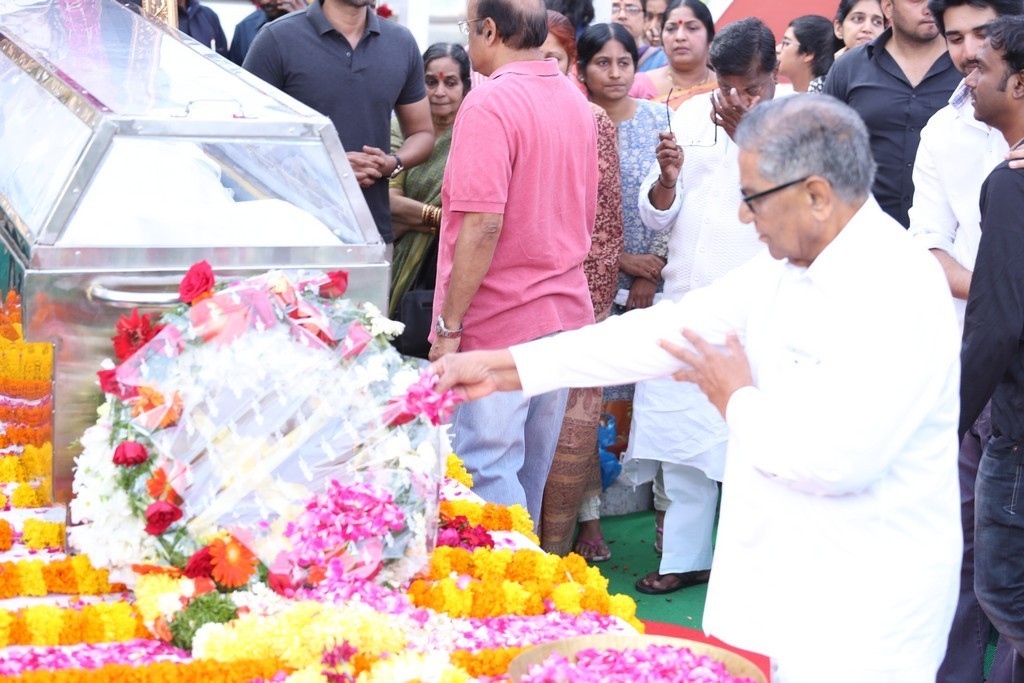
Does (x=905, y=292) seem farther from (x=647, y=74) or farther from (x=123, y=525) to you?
(x=647, y=74)

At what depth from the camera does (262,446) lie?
8.61 ft

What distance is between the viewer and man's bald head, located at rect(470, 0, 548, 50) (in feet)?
12.9

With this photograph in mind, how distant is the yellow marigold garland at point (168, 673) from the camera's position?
2201mm

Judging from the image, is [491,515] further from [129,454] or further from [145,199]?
[145,199]

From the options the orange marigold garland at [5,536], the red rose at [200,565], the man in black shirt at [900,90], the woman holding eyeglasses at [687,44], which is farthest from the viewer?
the woman holding eyeglasses at [687,44]

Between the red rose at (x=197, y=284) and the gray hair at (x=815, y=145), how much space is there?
127cm

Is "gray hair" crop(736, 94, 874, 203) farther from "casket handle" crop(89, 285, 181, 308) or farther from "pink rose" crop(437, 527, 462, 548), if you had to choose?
"casket handle" crop(89, 285, 181, 308)

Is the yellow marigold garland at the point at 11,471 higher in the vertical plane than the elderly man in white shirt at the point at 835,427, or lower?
lower

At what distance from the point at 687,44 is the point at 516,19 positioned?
6.80 ft

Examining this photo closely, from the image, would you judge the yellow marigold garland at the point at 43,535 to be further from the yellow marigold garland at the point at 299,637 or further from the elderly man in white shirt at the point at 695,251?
the elderly man in white shirt at the point at 695,251

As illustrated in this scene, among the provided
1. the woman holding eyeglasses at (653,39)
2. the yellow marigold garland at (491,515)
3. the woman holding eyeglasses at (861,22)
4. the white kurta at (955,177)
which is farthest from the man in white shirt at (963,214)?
the woman holding eyeglasses at (653,39)

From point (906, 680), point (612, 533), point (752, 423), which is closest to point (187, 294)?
point (752, 423)

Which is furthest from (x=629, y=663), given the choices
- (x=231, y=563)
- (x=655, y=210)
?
(x=655, y=210)

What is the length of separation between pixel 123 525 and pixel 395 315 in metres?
2.95
